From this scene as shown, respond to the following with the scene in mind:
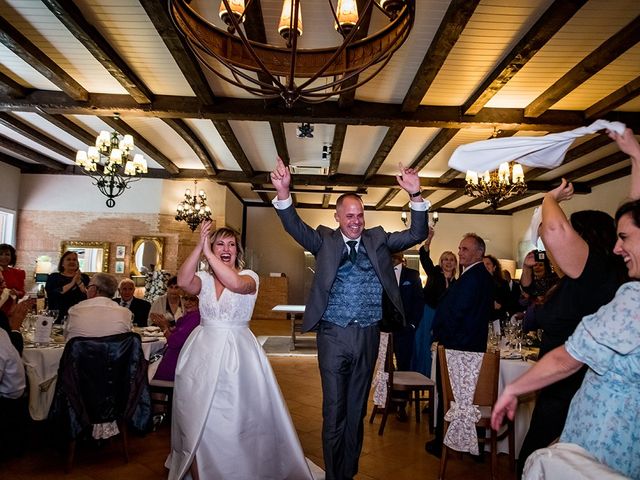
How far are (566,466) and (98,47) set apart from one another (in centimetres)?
535

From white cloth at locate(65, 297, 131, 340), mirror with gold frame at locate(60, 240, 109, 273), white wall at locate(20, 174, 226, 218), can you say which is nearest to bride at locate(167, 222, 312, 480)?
white cloth at locate(65, 297, 131, 340)

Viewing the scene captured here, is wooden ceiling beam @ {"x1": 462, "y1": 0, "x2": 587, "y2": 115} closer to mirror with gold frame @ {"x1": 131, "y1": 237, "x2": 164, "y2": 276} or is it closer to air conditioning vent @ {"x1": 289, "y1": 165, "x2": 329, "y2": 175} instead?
air conditioning vent @ {"x1": 289, "y1": 165, "x2": 329, "y2": 175}

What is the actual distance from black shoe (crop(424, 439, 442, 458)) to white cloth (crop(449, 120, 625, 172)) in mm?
2639

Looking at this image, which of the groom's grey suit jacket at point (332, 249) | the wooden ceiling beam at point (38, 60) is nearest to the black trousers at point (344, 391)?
the groom's grey suit jacket at point (332, 249)

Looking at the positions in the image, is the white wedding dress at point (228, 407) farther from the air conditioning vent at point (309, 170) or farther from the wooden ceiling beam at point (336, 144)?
the air conditioning vent at point (309, 170)

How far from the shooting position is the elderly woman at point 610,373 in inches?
46.1

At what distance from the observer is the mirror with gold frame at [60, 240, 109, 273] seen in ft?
36.7

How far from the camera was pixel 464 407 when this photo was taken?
314 centimetres

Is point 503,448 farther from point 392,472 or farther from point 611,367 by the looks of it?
point 611,367

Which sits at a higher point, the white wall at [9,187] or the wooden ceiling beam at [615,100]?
the wooden ceiling beam at [615,100]

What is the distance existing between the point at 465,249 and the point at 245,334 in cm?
180

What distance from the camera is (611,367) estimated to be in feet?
3.97

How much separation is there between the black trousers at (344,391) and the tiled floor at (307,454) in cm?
67

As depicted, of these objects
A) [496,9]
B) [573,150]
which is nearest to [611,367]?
[496,9]
